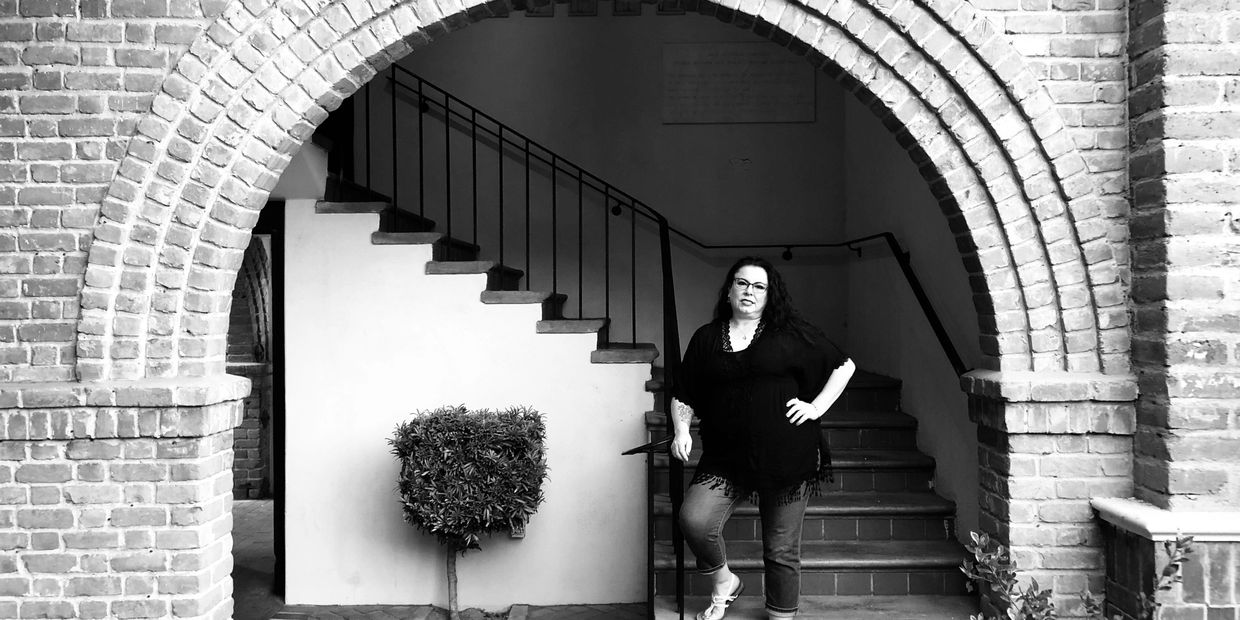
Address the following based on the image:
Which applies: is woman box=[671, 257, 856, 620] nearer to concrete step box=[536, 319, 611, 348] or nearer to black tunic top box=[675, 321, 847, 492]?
black tunic top box=[675, 321, 847, 492]

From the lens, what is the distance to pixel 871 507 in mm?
4945

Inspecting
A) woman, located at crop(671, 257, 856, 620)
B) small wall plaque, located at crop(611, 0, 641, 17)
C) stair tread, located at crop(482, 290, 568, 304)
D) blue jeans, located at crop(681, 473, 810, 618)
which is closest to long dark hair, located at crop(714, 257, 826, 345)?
woman, located at crop(671, 257, 856, 620)

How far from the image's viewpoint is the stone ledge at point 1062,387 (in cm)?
353

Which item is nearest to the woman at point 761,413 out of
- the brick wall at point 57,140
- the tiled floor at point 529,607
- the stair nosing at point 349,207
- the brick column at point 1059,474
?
the tiled floor at point 529,607

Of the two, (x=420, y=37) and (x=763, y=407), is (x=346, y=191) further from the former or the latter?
(x=763, y=407)

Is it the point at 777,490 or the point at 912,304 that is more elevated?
the point at 912,304

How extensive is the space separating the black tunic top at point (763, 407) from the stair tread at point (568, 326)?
178 centimetres

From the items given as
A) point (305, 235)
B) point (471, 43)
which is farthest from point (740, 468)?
point (471, 43)

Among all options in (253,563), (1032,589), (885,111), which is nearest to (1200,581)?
(1032,589)

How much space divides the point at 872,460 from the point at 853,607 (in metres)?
1.14

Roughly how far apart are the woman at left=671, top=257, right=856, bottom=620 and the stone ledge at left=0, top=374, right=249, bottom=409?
1.89 meters

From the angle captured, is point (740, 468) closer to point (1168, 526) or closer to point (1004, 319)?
point (1004, 319)

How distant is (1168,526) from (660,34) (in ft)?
15.9

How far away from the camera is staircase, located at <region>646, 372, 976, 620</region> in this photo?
14.5ft
